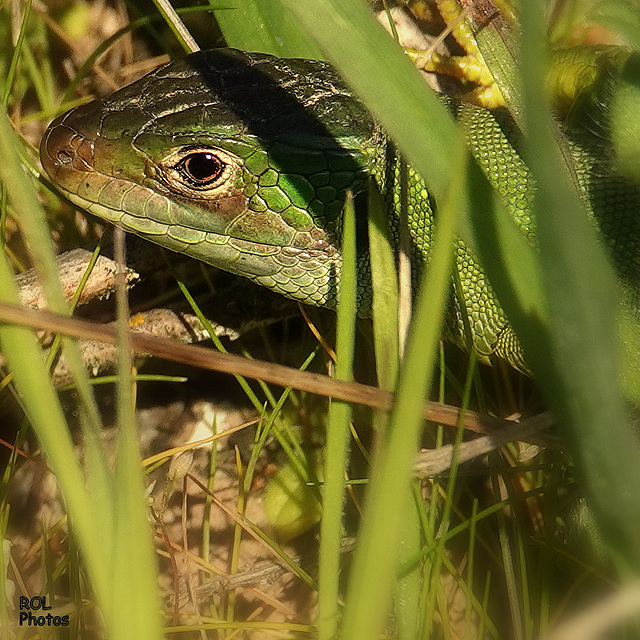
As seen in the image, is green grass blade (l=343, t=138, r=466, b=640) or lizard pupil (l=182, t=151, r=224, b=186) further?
lizard pupil (l=182, t=151, r=224, b=186)

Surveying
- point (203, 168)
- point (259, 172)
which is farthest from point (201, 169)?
point (259, 172)

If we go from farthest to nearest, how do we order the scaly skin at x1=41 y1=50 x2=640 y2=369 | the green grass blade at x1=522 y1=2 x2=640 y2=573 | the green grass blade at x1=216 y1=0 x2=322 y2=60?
the green grass blade at x1=216 y1=0 x2=322 y2=60 < the scaly skin at x1=41 y1=50 x2=640 y2=369 < the green grass blade at x1=522 y1=2 x2=640 y2=573

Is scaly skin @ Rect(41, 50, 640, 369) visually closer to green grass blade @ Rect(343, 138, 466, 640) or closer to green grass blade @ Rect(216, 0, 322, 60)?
green grass blade @ Rect(216, 0, 322, 60)

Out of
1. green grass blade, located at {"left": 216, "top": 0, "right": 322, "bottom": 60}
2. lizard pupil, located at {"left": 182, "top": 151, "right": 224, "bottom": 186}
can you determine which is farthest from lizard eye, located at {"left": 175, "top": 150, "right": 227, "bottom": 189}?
green grass blade, located at {"left": 216, "top": 0, "right": 322, "bottom": 60}

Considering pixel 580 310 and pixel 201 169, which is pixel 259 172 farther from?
pixel 580 310

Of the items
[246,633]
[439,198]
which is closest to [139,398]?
[246,633]

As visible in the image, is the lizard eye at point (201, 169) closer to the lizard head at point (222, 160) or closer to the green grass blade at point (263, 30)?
the lizard head at point (222, 160)

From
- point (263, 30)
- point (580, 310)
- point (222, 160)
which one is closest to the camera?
point (580, 310)

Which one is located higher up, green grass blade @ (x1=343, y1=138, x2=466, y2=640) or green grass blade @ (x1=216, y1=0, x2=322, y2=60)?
green grass blade @ (x1=216, y1=0, x2=322, y2=60)

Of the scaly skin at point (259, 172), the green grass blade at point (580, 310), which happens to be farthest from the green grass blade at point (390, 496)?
the scaly skin at point (259, 172)
